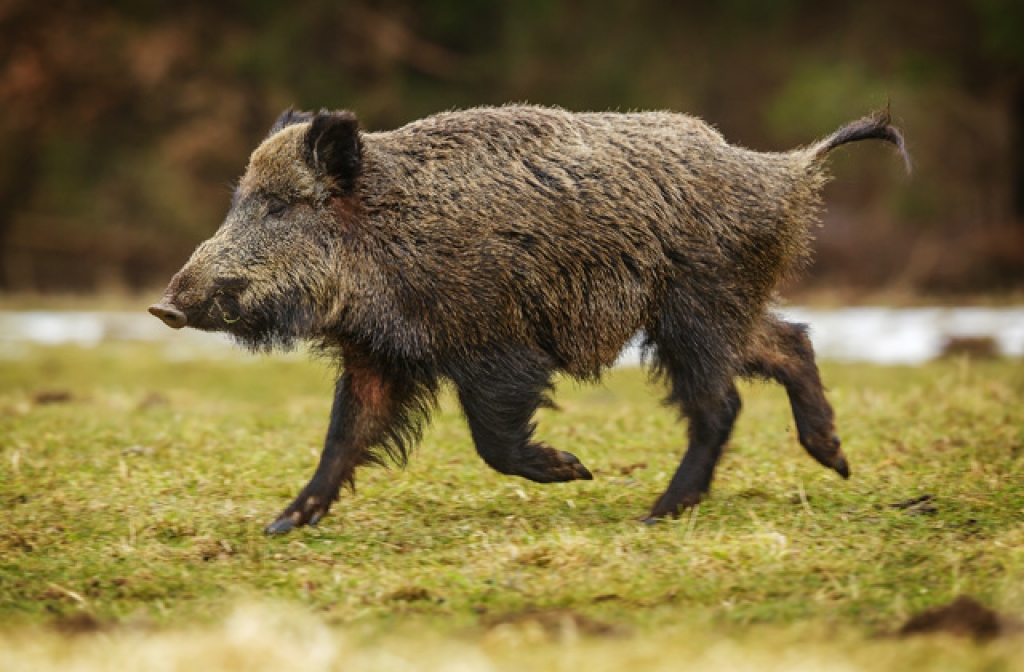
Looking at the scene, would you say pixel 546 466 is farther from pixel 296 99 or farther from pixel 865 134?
pixel 296 99

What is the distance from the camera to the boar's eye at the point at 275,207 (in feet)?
18.3

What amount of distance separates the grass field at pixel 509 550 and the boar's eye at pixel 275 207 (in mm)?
1230

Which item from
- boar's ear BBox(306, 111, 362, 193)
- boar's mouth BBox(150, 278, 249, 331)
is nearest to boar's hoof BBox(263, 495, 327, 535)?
boar's mouth BBox(150, 278, 249, 331)

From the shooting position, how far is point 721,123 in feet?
71.1

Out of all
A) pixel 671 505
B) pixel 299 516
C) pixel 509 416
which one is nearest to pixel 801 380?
pixel 671 505

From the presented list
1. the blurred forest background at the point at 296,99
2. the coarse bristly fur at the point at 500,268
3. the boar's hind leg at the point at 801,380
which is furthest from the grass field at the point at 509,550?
the blurred forest background at the point at 296,99

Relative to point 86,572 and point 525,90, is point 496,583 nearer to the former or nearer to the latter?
point 86,572

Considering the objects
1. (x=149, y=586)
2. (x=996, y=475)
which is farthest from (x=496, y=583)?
(x=996, y=475)

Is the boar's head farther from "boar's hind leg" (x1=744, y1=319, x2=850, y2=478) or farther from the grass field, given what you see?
"boar's hind leg" (x1=744, y1=319, x2=850, y2=478)

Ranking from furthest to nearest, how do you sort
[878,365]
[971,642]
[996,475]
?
[878,365]
[996,475]
[971,642]

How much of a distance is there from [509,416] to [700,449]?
900mm

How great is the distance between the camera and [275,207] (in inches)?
220

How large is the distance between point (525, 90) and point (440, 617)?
15.5 meters

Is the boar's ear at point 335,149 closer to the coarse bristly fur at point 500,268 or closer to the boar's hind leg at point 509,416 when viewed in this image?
the coarse bristly fur at point 500,268
